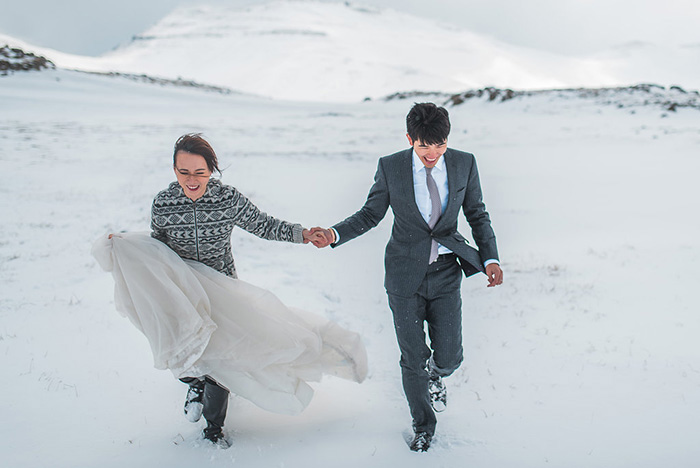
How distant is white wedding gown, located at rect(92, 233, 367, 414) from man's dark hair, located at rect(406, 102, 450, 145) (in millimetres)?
A: 1447

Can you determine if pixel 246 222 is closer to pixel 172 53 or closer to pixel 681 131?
pixel 681 131

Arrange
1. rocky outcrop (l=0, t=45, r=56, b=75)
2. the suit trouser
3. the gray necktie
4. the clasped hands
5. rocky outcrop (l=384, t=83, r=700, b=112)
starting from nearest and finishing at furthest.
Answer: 1. the gray necktie
2. the suit trouser
3. the clasped hands
4. rocky outcrop (l=384, t=83, r=700, b=112)
5. rocky outcrop (l=0, t=45, r=56, b=75)

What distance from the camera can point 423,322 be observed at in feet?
10.8

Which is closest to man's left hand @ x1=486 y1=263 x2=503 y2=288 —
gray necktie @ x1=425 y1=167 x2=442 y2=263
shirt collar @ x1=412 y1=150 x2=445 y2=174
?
gray necktie @ x1=425 y1=167 x2=442 y2=263

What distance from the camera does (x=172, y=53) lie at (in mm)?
107312

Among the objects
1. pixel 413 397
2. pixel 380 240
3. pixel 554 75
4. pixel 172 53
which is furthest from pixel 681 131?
pixel 172 53

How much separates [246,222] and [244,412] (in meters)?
1.43

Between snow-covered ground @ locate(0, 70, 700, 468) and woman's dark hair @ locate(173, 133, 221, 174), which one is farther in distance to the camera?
snow-covered ground @ locate(0, 70, 700, 468)

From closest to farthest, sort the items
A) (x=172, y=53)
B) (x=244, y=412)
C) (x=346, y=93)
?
(x=244, y=412)
(x=346, y=93)
(x=172, y=53)

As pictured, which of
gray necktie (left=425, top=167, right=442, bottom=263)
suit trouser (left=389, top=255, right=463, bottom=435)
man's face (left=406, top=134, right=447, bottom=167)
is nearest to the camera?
man's face (left=406, top=134, right=447, bottom=167)

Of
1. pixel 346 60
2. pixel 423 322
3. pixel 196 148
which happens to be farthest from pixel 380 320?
pixel 346 60

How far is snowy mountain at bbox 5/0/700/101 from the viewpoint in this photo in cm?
6994

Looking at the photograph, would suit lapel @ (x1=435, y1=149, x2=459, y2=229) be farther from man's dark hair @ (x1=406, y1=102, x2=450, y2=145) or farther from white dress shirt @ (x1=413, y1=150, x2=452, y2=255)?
man's dark hair @ (x1=406, y1=102, x2=450, y2=145)

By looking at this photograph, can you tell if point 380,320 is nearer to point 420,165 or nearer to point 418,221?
point 418,221
